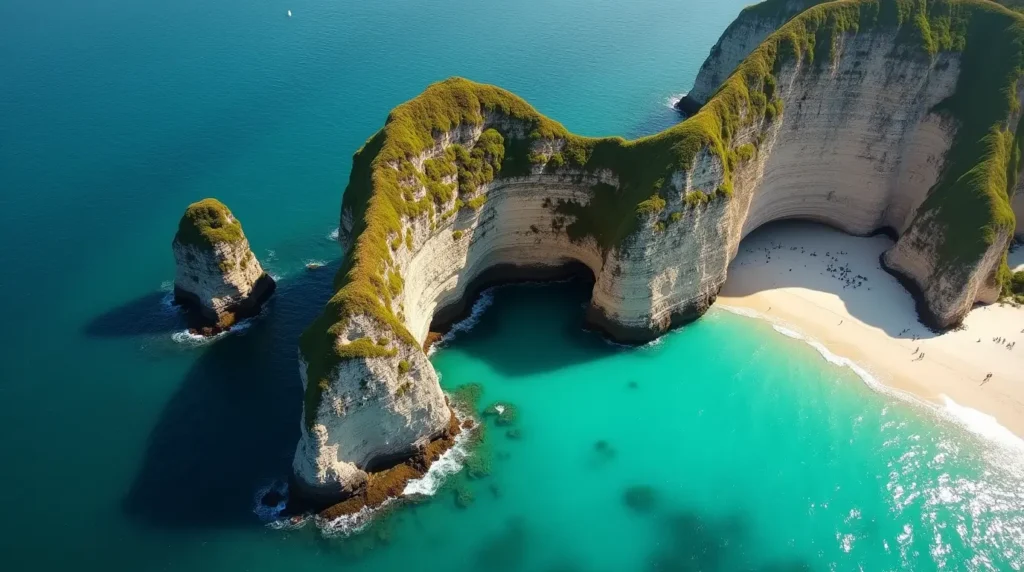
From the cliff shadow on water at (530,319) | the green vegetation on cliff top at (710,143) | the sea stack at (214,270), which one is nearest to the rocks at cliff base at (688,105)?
the green vegetation on cliff top at (710,143)

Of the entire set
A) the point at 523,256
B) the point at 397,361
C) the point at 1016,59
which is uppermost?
the point at 1016,59

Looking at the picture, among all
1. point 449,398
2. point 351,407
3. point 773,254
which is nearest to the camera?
point 351,407

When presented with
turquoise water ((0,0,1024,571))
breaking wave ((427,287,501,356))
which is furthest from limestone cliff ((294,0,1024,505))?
turquoise water ((0,0,1024,571))

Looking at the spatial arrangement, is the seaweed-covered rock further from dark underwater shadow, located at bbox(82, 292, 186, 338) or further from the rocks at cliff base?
the rocks at cliff base

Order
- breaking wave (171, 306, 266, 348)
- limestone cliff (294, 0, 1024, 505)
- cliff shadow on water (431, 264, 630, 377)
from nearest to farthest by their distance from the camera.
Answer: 1. limestone cliff (294, 0, 1024, 505)
2. cliff shadow on water (431, 264, 630, 377)
3. breaking wave (171, 306, 266, 348)

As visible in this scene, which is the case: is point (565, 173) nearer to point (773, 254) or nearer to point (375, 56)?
point (773, 254)

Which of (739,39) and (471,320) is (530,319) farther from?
(739,39)

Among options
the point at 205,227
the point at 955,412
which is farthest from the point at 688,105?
the point at 205,227

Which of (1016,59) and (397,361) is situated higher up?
(1016,59)

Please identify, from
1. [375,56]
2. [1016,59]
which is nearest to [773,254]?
[1016,59]
